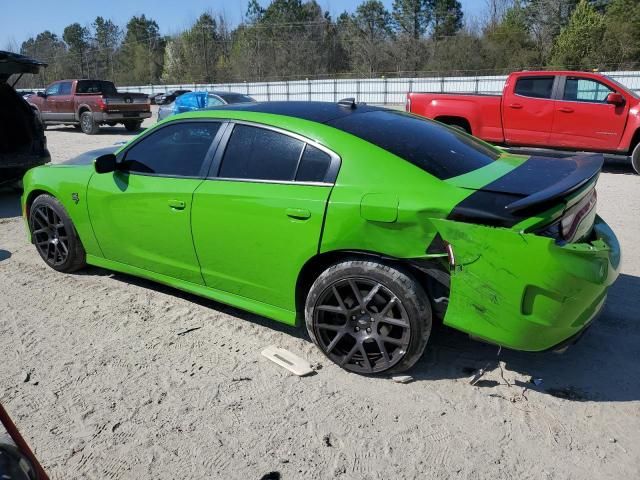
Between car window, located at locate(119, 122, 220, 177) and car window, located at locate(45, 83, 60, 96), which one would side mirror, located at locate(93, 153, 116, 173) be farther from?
car window, located at locate(45, 83, 60, 96)

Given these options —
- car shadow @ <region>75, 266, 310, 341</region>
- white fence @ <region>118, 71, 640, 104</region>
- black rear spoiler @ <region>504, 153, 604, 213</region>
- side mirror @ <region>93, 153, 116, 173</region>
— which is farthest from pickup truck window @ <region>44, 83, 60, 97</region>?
black rear spoiler @ <region>504, 153, 604, 213</region>

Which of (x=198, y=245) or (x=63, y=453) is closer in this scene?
(x=63, y=453)

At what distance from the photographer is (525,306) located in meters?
2.57

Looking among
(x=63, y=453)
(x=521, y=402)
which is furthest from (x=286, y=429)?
(x=521, y=402)

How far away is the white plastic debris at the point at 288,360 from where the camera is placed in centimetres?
321

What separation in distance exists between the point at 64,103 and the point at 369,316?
17885 millimetres

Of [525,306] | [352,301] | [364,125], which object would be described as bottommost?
[352,301]

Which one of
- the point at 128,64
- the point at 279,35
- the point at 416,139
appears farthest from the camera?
the point at 128,64

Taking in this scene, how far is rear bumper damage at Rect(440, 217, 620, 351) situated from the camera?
2479mm

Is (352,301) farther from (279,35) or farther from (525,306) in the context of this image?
(279,35)

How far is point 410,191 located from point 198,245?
1.58 m

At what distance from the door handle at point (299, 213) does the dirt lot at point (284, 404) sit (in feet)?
3.10

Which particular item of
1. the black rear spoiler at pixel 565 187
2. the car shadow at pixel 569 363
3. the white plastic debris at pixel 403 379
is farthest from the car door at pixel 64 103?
the black rear spoiler at pixel 565 187

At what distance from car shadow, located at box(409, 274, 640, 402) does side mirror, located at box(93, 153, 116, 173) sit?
2.68 metres
